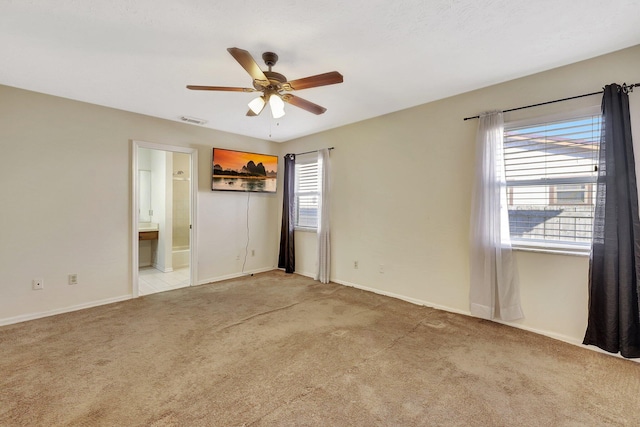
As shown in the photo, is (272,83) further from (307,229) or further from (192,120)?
(307,229)

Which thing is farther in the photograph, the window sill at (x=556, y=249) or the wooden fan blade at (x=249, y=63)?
the window sill at (x=556, y=249)

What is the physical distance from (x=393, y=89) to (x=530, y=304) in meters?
2.57

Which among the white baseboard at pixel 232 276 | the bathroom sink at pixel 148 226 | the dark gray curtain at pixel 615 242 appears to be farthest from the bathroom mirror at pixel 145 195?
the dark gray curtain at pixel 615 242

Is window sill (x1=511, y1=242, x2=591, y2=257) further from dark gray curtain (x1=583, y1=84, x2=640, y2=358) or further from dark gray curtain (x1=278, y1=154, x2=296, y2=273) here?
dark gray curtain (x1=278, y1=154, x2=296, y2=273)

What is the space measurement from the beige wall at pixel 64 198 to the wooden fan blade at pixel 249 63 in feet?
8.37

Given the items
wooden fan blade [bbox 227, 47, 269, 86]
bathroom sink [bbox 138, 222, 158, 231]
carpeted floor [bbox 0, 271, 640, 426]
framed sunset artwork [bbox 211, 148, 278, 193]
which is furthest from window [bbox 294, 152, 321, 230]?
bathroom sink [bbox 138, 222, 158, 231]

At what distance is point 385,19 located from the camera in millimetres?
1913

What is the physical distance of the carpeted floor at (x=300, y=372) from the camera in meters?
Answer: 1.67

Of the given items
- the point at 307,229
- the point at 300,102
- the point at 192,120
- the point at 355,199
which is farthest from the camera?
the point at 307,229

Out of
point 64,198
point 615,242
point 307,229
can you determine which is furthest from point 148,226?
point 615,242

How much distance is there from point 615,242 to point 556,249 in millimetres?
414

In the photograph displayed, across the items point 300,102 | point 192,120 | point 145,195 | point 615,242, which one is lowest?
point 615,242

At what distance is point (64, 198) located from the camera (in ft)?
10.7

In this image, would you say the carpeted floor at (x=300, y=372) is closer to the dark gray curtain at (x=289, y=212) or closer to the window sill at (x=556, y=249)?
the window sill at (x=556, y=249)
